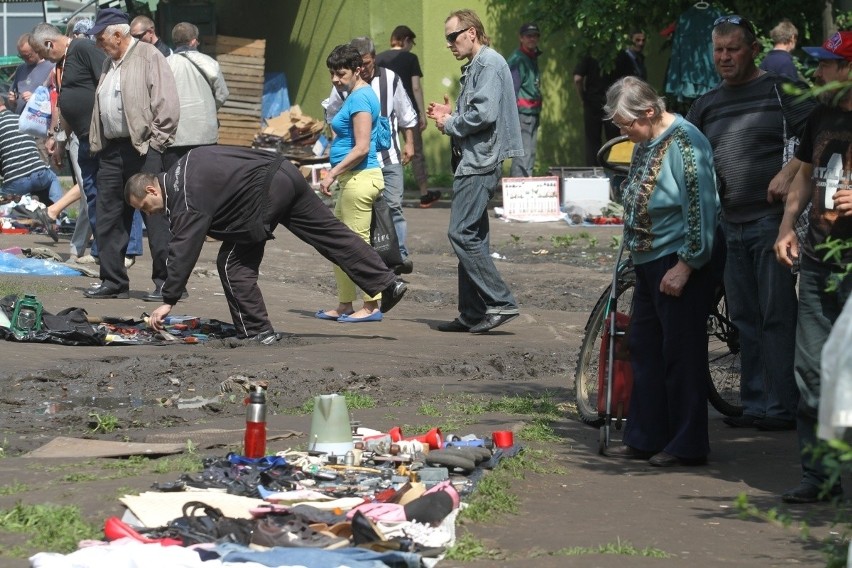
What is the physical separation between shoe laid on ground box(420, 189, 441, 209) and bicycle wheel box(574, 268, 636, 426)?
35.3 ft

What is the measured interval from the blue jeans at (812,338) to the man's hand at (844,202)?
31 centimetres

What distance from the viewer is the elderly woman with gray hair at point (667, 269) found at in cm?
655

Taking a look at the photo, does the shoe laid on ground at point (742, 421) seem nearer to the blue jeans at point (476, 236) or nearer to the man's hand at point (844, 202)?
the man's hand at point (844, 202)

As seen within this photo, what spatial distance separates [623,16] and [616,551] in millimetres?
14149

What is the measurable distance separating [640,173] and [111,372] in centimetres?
369

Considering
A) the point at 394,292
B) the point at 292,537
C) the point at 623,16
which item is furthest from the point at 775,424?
the point at 623,16

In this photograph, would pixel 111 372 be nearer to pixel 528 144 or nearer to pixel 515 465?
pixel 515 465

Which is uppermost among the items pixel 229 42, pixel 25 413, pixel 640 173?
pixel 229 42

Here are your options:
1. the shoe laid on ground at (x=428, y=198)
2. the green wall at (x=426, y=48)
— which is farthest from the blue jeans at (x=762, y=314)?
the green wall at (x=426, y=48)

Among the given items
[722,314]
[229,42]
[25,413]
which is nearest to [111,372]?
[25,413]

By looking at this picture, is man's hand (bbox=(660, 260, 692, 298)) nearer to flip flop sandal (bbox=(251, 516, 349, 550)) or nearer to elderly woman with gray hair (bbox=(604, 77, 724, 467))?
elderly woman with gray hair (bbox=(604, 77, 724, 467))

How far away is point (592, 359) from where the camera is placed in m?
7.86

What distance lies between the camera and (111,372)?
868 centimetres

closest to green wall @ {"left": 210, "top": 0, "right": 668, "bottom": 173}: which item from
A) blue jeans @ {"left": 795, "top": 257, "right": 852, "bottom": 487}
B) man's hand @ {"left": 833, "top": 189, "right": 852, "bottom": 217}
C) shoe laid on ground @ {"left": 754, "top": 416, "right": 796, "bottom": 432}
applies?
shoe laid on ground @ {"left": 754, "top": 416, "right": 796, "bottom": 432}
